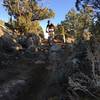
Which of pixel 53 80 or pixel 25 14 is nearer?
pixel 53 80

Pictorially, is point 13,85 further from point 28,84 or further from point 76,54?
point 76,54

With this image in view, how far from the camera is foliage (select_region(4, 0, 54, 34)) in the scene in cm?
4526

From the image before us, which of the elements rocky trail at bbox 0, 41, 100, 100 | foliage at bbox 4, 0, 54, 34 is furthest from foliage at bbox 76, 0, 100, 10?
foliage at bbox 4, 0, 54, 34

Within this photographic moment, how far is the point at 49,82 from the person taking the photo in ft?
67.6

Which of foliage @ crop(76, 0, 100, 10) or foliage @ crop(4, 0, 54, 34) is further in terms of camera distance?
foliage @ crop(4, 0, 54, 34)

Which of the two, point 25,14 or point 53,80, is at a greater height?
point 25,14

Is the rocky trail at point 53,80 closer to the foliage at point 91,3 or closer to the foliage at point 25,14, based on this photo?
the foliage at point 91,3

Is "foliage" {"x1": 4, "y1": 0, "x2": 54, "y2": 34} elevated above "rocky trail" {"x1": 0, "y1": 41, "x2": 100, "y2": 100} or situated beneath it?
elevated above

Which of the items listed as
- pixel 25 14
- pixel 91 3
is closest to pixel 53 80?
pixel 91 3

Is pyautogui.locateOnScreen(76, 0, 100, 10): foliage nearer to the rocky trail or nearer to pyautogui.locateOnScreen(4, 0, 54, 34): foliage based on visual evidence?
the rocky trail

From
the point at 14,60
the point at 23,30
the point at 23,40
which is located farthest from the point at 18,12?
the point at 14,60

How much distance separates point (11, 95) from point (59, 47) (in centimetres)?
1014

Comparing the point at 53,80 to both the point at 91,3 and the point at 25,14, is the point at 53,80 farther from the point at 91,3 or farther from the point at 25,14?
the point at 25,14

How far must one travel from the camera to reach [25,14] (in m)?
46.8
